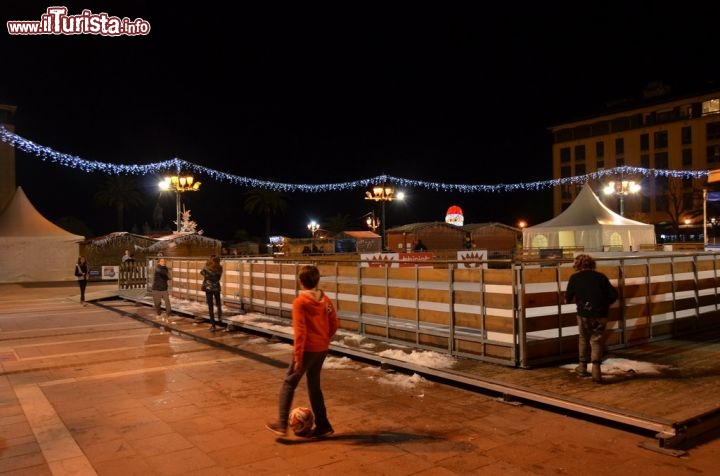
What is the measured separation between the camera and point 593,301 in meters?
6.88

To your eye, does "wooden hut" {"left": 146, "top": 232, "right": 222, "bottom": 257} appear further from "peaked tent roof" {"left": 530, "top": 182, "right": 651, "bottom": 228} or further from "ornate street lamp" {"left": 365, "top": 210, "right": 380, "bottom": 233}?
"ornate street lamp" {"left": 365, "top": 210, "right": 380, "bottom": 233}

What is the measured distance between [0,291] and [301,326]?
28276mm

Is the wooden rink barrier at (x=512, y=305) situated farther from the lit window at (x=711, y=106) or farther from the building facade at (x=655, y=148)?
the lit window at (x=711, y=106)

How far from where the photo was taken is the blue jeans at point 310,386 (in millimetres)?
5375

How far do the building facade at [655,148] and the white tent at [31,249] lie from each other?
5214cm

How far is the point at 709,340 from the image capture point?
941 centimetres

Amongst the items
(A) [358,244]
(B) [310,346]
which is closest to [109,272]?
(A) [358,244]

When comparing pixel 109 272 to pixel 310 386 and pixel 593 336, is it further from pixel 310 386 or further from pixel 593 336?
pixel 593 336

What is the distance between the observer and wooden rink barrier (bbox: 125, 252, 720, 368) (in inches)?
309

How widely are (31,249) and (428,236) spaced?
2553 centimetres

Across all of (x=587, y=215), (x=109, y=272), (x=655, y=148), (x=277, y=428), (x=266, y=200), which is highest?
(x=655, y=148)

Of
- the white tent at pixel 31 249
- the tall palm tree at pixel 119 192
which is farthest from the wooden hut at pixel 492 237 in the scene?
the tall palm tree at pixel 119 192

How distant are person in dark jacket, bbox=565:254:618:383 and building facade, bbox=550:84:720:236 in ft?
197

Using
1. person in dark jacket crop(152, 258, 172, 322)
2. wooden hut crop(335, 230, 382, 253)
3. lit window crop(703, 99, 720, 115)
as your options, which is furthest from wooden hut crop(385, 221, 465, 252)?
lit window crop(703, 99, 720, 115)
